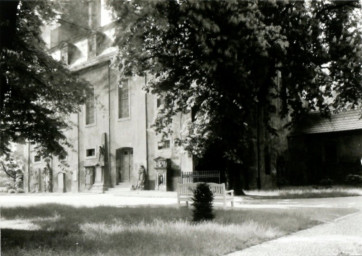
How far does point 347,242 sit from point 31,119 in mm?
8867

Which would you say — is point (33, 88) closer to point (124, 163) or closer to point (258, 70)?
point (258, 70)

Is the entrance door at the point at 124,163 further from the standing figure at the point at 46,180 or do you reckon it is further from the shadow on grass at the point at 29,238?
the shadow on grass at the point at 29,238

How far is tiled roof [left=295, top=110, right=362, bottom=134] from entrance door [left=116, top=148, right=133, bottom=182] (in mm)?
11941

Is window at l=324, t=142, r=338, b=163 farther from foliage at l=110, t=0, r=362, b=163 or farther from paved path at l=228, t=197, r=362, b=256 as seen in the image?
paved path at l=228, t=197, r=362, b=256

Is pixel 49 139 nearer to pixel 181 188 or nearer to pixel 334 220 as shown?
pixel 181 188

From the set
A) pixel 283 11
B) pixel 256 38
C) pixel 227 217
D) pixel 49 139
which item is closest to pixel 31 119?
pixel 49 139

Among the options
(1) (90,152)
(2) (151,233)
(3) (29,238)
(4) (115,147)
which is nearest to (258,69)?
(2) (151,233)

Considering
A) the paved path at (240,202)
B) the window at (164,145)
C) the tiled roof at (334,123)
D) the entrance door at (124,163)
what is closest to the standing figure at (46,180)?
the entrance door at (124,163)

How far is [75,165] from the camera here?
33.6 metres

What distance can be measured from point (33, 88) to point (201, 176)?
43.3 feet

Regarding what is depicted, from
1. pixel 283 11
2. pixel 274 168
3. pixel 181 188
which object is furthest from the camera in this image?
pixel 274 168

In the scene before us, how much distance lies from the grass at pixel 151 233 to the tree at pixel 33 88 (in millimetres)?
2579

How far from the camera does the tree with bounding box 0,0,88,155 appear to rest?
11016 mm

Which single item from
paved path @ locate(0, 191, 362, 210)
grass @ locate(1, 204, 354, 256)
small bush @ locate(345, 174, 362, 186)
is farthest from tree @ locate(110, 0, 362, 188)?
small bush @ locate(345, 174, 362, 186)
